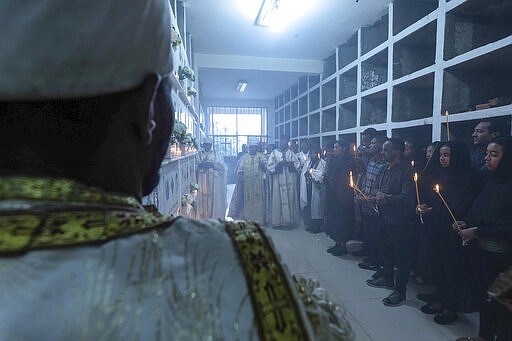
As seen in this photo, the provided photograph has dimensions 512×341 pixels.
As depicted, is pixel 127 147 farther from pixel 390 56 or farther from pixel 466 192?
pixel 390 56

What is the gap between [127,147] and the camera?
1.47 ft

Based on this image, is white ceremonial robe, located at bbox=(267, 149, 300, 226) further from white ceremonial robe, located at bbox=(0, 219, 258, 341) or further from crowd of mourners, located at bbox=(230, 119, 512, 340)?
white ceremonial robe, located at bbox=(0, 219, 258, 341)

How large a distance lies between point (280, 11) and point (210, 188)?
3039mm

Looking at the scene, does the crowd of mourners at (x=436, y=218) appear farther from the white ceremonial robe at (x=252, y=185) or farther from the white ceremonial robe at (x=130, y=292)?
the white ceremonial robe at (x=252, y=185)

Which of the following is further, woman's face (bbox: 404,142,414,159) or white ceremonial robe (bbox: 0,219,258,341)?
woman's face (bbox: 404,142,414,159)

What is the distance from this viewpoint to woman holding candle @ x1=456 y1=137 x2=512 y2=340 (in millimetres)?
1963

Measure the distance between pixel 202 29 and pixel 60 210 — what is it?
4.77 metres

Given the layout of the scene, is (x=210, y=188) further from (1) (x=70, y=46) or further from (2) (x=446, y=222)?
(1) (x=70, y=46)

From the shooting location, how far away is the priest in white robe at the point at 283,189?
5504 millimetres

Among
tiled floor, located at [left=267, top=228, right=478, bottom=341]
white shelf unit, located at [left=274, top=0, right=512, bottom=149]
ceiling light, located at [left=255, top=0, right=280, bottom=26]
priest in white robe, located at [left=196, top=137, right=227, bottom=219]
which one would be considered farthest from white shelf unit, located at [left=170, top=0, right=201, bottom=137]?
white shelf unit, located at [left=274, top=0, right=512, bottom=149]

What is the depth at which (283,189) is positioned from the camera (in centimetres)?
557

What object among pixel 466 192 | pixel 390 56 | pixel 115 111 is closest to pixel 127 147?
pixel 115 111

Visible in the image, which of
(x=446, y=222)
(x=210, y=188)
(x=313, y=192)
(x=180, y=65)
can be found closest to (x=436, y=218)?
(x=446, y=222)

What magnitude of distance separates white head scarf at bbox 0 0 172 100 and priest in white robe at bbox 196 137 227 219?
4.90 meters
